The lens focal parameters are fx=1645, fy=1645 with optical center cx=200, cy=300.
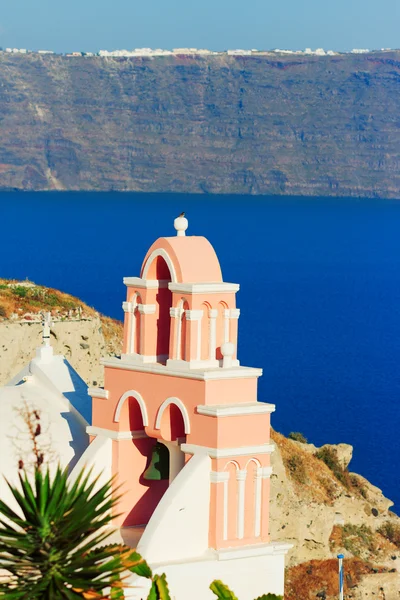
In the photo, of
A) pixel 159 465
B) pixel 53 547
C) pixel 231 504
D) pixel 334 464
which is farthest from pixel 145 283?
pixel 334 464

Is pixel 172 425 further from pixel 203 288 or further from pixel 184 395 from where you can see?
pixel 203 288

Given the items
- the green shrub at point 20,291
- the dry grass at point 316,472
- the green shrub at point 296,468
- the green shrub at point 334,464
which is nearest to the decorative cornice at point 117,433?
the dry grass at point 316,472

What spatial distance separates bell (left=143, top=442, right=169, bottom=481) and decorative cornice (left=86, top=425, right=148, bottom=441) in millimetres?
178

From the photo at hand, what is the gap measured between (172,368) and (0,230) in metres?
164

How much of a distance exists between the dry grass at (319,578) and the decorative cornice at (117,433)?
8911 millimetres

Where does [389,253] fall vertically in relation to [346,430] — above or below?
above

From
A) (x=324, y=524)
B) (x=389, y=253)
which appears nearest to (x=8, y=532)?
(x=324, y=524)

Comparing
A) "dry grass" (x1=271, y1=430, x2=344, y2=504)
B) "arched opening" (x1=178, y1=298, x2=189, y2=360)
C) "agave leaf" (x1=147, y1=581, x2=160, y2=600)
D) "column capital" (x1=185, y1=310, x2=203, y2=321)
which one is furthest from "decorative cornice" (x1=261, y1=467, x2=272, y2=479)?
"dry grass" (x1=271, y1=430, x2=344, y2=504)

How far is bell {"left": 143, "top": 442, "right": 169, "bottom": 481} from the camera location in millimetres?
14961

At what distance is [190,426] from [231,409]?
42cm

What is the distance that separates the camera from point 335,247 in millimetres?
181250

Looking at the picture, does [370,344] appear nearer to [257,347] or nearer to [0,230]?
[257,347]

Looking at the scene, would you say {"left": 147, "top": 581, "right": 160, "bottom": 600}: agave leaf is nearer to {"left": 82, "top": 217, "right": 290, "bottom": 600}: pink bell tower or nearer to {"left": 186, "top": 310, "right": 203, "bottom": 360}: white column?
{"left": 82, "top": 217, "right": 290, "bottom": 600}: pink bell tower

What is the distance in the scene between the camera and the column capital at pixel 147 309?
14.6 m
